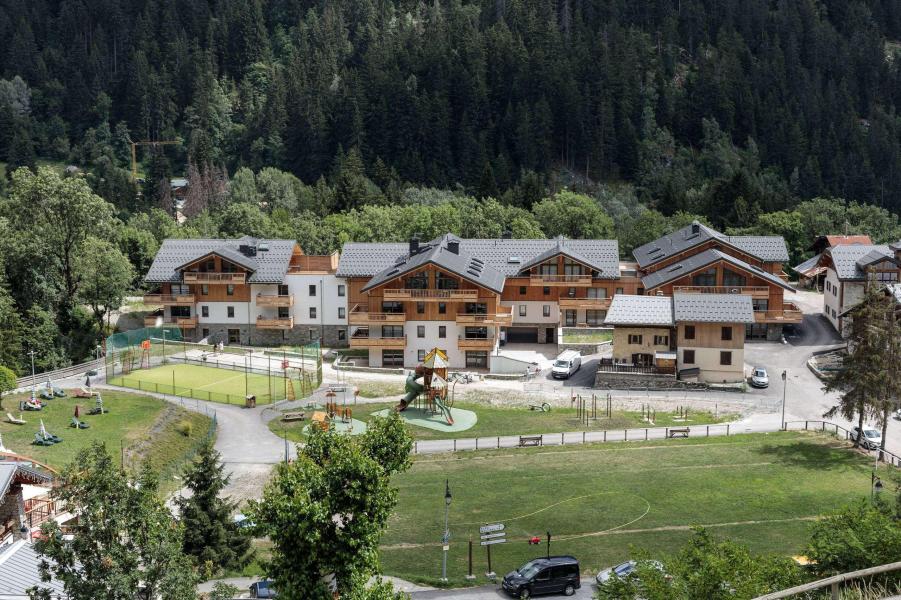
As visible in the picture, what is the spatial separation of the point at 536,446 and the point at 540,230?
156 feet

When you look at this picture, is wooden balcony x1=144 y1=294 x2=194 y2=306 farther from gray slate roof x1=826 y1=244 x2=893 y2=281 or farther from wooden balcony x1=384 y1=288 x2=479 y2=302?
gray slate roof x1=826 y1=244 x2=893 y2=281

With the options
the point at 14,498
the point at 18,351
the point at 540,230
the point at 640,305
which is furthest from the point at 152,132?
the point at 14,498

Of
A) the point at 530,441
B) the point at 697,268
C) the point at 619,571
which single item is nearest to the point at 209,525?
the point at 619,571

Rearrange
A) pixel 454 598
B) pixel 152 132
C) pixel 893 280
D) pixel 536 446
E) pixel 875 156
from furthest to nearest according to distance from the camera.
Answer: pixel 152 132, pixel 875 156, pixel 893 280, pixel 536 446, pixel 454 598

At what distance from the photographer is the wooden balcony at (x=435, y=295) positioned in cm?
8325

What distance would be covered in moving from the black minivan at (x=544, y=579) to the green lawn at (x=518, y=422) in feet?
75.1

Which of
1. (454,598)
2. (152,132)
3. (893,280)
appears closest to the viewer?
(454,598)

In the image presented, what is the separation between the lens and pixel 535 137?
16350 centimetres

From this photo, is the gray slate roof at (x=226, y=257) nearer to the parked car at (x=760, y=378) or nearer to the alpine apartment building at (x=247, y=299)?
the alpine apartment building at (x=247, y=299)

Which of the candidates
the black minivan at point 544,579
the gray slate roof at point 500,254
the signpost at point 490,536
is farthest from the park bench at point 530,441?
the gray slate roof at point 500,254

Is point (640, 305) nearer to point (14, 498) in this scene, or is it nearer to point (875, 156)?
point (14, 498)

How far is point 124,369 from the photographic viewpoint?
79062 mm

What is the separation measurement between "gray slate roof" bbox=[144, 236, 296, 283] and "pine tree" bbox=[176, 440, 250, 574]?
44480 mm

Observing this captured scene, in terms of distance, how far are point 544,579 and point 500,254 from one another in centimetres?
5168
